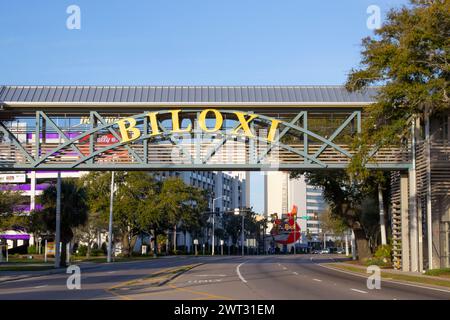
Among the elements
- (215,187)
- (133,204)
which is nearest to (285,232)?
(215,187)

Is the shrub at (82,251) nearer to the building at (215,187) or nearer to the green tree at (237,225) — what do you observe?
the building at (215,187)

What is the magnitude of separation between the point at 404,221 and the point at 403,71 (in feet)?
42.0

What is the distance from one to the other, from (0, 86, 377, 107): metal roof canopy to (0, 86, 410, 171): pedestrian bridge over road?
0.18 feet

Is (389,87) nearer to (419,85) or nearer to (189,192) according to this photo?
(419,85)

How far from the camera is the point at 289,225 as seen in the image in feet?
551

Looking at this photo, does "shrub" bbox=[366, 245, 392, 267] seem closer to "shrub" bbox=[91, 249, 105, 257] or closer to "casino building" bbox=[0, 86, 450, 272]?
"casino building" bbox=[0, 86, 450, 272]

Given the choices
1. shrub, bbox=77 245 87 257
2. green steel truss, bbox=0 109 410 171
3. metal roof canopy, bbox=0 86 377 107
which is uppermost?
metal roof canopy, bbox=0 86 377 107

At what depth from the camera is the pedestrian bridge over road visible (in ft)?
132

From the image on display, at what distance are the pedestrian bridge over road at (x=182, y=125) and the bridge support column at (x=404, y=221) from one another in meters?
1.54

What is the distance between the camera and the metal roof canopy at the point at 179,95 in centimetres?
4116

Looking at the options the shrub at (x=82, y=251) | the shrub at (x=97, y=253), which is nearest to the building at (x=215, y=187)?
the shrub at (x=97, y=253)

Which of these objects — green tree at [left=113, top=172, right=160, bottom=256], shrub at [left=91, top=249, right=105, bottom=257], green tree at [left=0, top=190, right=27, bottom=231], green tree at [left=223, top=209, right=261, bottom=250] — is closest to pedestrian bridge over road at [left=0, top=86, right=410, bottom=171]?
green tree at [left=0, top=190, right=27, bottom=231]

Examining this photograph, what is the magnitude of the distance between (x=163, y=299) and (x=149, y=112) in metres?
20.7
